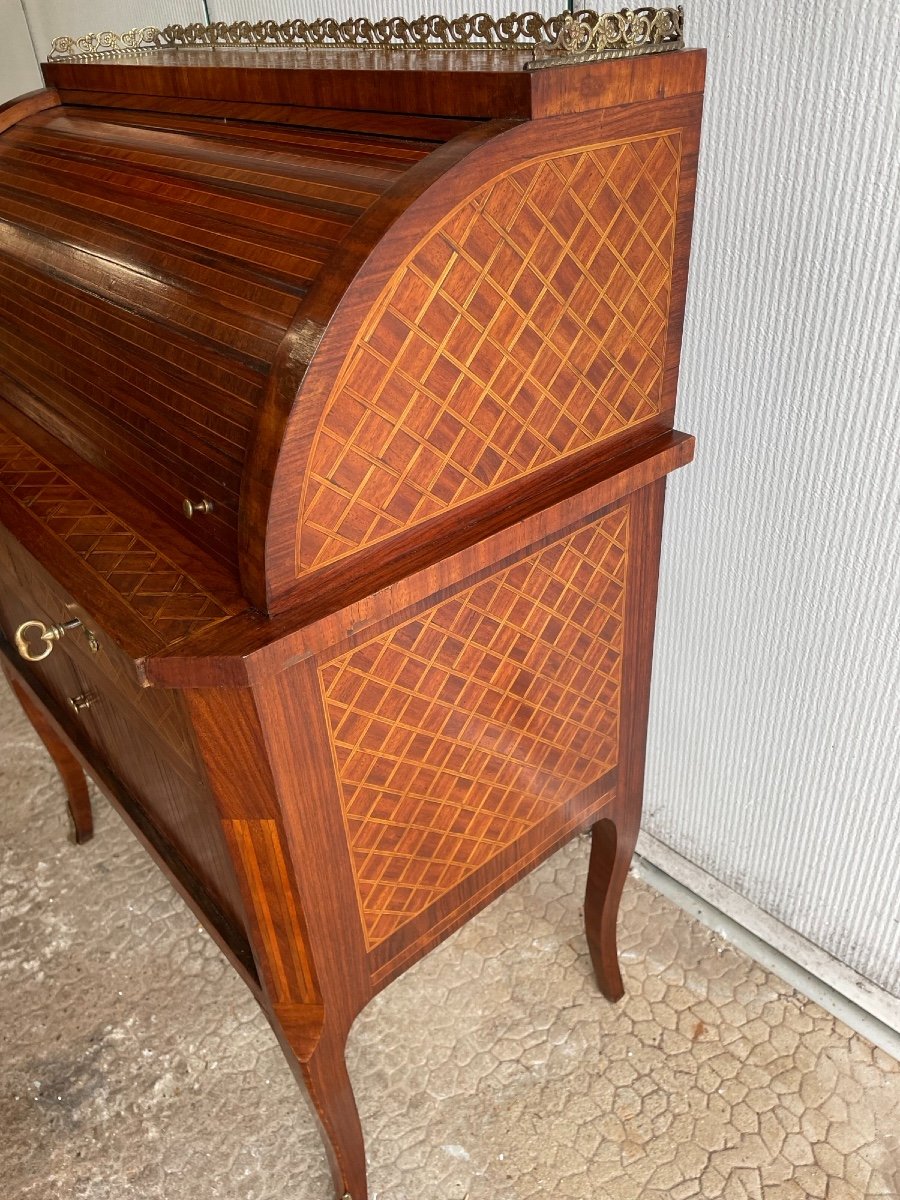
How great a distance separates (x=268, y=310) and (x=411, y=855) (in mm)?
592

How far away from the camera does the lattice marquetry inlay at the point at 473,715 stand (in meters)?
0.89

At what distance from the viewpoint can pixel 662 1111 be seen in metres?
1.37

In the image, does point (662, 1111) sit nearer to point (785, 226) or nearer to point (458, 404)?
point (458, 404)

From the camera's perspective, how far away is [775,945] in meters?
1.56

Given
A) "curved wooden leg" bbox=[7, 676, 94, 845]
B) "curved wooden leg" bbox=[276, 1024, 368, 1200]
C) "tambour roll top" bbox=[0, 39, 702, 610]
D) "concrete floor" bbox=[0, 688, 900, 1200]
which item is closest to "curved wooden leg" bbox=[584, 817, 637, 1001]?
"concrete floor" bbox=[0, 688, 900, 1200]

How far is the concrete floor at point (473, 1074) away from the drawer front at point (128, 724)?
505 mm

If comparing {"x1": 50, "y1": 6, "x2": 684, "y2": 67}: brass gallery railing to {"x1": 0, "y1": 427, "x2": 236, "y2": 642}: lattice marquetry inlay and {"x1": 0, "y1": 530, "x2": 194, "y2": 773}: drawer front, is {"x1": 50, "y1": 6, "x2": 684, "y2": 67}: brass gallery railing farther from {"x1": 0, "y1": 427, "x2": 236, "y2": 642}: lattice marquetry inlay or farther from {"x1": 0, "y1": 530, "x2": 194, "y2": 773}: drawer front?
{"x1": 0, "y1": 530, "x2": 194, "y2": 773}: drawer front

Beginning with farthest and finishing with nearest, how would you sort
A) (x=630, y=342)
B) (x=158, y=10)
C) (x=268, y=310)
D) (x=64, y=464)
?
1. (x=158, y=10)
2. (x=64, y=464)
3. (x=630, y=342)
4. (x=268, y=310)

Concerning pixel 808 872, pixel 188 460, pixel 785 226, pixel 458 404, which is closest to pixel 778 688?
pixel 808 872

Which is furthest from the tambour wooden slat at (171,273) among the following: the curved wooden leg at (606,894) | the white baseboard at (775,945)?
the white baseboard at (775,945)

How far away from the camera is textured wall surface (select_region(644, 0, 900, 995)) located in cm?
100

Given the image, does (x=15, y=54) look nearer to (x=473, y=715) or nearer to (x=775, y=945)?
(x=473, y=715)

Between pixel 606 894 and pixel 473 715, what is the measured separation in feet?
1.86

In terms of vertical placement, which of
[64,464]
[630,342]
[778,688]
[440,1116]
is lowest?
[440,1116]
